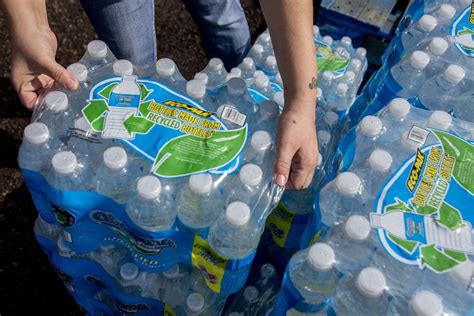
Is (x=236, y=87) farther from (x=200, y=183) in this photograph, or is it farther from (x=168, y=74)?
(x=200, y=183)

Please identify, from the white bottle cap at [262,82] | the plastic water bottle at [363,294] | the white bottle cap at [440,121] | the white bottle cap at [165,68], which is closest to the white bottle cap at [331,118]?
the white bottle cap at [262,82]

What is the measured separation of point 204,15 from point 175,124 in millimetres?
980

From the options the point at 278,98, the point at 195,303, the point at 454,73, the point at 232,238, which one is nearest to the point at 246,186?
the point at 232,238

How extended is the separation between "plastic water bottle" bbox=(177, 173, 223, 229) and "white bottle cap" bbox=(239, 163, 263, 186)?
0.29ft

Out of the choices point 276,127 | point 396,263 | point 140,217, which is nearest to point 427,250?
point 396,263

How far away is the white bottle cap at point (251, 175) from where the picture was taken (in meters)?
1.21

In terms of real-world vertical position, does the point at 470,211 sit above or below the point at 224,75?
above

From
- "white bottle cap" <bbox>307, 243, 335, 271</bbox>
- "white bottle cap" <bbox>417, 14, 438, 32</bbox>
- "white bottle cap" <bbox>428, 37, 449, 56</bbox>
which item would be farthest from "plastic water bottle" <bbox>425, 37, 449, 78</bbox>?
"white bottle cap" <bbox>307, 243, 335, 271</bbox>

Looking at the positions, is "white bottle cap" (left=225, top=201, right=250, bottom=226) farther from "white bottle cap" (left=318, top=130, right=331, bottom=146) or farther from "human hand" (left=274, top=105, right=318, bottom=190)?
"white bottle cap" (left=318, top=130, right=331, bottom=146)

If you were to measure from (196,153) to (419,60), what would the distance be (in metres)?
0.85

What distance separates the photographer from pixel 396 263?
110 centimetres

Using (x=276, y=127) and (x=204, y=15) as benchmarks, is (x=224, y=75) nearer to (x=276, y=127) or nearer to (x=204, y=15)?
(x=204, y=15)

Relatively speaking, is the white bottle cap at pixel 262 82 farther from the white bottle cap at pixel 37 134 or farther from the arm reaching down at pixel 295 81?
the white bottle cap at pixel 37 134

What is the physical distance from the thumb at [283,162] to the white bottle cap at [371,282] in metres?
0.33
